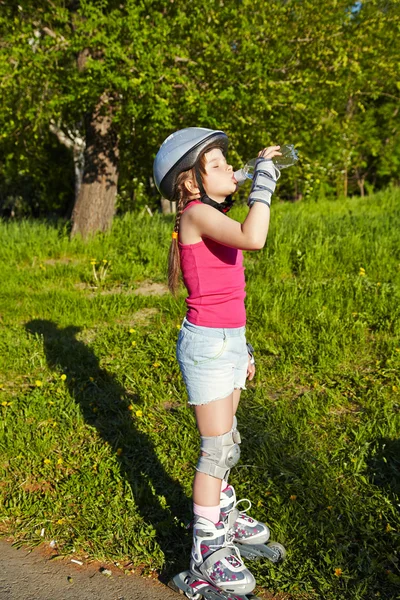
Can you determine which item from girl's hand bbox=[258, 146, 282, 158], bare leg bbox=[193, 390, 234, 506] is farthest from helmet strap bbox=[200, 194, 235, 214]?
bare leg bbox=[193, 390, 234, 506]

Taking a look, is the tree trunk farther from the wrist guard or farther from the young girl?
the wrist guard

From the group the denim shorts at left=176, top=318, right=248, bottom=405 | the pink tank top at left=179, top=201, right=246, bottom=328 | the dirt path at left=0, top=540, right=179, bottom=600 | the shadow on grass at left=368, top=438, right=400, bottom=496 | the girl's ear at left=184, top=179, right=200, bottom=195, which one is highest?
the girl's ear at left=184, top=179, right=200, bottom=195

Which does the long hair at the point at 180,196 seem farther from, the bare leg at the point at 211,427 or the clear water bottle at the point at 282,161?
the bare leg at the point at 211,427

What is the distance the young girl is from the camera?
2.71m

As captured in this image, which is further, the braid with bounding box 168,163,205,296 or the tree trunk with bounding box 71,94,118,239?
the tree trunk with bounding box 71,94,118,239

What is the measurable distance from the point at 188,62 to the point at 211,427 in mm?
6330

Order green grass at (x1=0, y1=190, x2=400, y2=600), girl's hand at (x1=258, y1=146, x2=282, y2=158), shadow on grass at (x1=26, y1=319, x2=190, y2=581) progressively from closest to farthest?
girl's hand at (x1=258, y1=146, x2=282, y2=158), green grass at (x1=0, y1=190, x2=400, y2=600), shadow on grass at (x1=26, y1=319, x2=190, y2=581)

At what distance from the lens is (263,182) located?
258cm

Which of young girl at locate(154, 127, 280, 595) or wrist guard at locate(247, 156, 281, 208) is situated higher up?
wrist guard at locate(247, 156, 281, 208)

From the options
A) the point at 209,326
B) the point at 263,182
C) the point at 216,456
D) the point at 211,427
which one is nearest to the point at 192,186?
the point at 263,182

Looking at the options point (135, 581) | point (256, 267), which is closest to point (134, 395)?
point (135, 581)

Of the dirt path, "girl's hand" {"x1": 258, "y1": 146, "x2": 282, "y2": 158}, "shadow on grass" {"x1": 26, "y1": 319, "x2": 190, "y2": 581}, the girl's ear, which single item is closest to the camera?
"girl's hand" {"x1": 258, "y1": 146, "x2": 282, "y2": 158}

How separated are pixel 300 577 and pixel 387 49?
29.4ft

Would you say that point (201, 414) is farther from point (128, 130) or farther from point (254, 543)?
point (128, 130)
